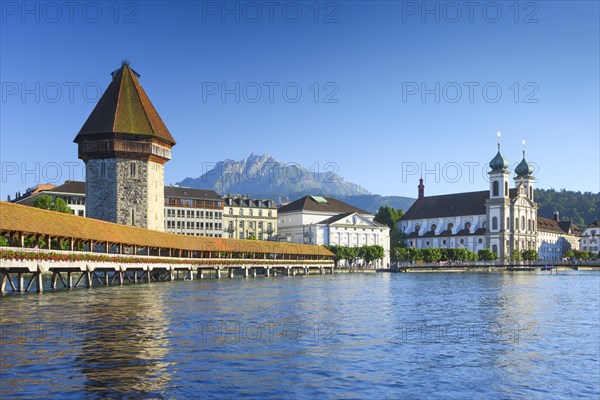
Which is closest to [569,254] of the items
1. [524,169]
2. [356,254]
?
[524,169]

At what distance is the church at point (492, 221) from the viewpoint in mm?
159500

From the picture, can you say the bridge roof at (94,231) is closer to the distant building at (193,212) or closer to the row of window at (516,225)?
the distant building at (193,212)

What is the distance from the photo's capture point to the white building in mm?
139125

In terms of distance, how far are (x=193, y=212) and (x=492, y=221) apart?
69170mm

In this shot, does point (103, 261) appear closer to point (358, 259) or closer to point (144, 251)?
point (144, 251)

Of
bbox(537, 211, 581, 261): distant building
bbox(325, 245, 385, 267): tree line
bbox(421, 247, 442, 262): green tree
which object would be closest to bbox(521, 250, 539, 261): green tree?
bbox(537, 211, 581, 261): distant building

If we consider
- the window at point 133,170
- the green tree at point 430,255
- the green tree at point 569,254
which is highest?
the window at point 133,170

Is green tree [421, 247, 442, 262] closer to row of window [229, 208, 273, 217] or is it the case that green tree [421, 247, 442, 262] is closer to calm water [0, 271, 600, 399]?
row of window [229, 208, 273, 217]

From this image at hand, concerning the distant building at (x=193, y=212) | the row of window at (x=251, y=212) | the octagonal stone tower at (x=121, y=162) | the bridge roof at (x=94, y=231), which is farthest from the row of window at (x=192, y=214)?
the octagonal stone tower at (x=121, y=162)

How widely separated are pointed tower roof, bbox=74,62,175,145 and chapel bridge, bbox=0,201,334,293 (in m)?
12.1

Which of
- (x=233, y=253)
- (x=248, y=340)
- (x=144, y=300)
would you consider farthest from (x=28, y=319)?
(x=233, y=253)

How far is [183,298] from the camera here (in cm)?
4034

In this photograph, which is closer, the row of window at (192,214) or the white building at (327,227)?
the row of window at (192,214)

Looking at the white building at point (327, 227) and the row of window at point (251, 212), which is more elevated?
the row of window at point (251, 212)
